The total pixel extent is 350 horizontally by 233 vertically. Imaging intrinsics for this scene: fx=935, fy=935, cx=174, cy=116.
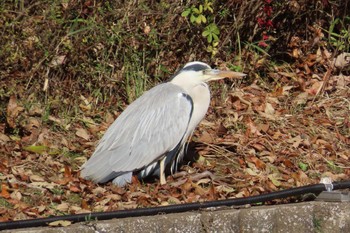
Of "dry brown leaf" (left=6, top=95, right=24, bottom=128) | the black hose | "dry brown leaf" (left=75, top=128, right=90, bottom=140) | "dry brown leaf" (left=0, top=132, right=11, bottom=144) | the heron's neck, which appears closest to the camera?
the black hose

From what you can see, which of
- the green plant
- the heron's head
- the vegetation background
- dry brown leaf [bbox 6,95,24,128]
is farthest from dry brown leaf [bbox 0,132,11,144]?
the green plant

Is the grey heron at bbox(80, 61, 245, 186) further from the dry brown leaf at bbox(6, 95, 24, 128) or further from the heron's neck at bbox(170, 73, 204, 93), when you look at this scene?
the dry brown leaf at bbox(6, 95, 24, 128)

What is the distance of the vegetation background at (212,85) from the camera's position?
6898 mm

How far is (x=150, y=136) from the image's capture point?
675 centimetres

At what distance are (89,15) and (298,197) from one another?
121 inches

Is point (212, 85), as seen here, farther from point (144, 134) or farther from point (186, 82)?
point (144, 134)

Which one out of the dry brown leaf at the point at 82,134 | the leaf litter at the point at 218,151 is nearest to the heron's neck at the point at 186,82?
the leaf litter at the point at 218,151

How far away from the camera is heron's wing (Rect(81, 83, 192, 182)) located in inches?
260

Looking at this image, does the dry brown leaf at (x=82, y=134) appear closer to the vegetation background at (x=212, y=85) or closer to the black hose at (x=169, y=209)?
the vegetation background at (x=212, y=85)

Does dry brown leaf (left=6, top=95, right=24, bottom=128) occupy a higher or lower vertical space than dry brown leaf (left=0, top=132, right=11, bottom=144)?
higher

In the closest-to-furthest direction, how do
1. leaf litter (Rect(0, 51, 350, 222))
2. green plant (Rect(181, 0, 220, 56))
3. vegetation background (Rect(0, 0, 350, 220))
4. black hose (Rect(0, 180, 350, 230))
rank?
1. black hose (Rect(0, 180, 350, 230))
2. leaf litter (Rect(0, 51, 350, 222))
3. vegetation background (Rect(0, 0, 350, 220))
4. green plant (Rect(181, 0, 220, 56))

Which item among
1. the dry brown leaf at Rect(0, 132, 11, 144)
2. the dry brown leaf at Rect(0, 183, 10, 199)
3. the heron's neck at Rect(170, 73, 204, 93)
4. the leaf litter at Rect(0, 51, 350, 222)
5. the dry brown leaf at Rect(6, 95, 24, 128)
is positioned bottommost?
the leaf litter at Rect(0, 51, 350, 222)

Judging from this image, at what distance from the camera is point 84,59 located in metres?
8.02

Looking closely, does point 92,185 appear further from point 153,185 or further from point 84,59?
point 84,59
